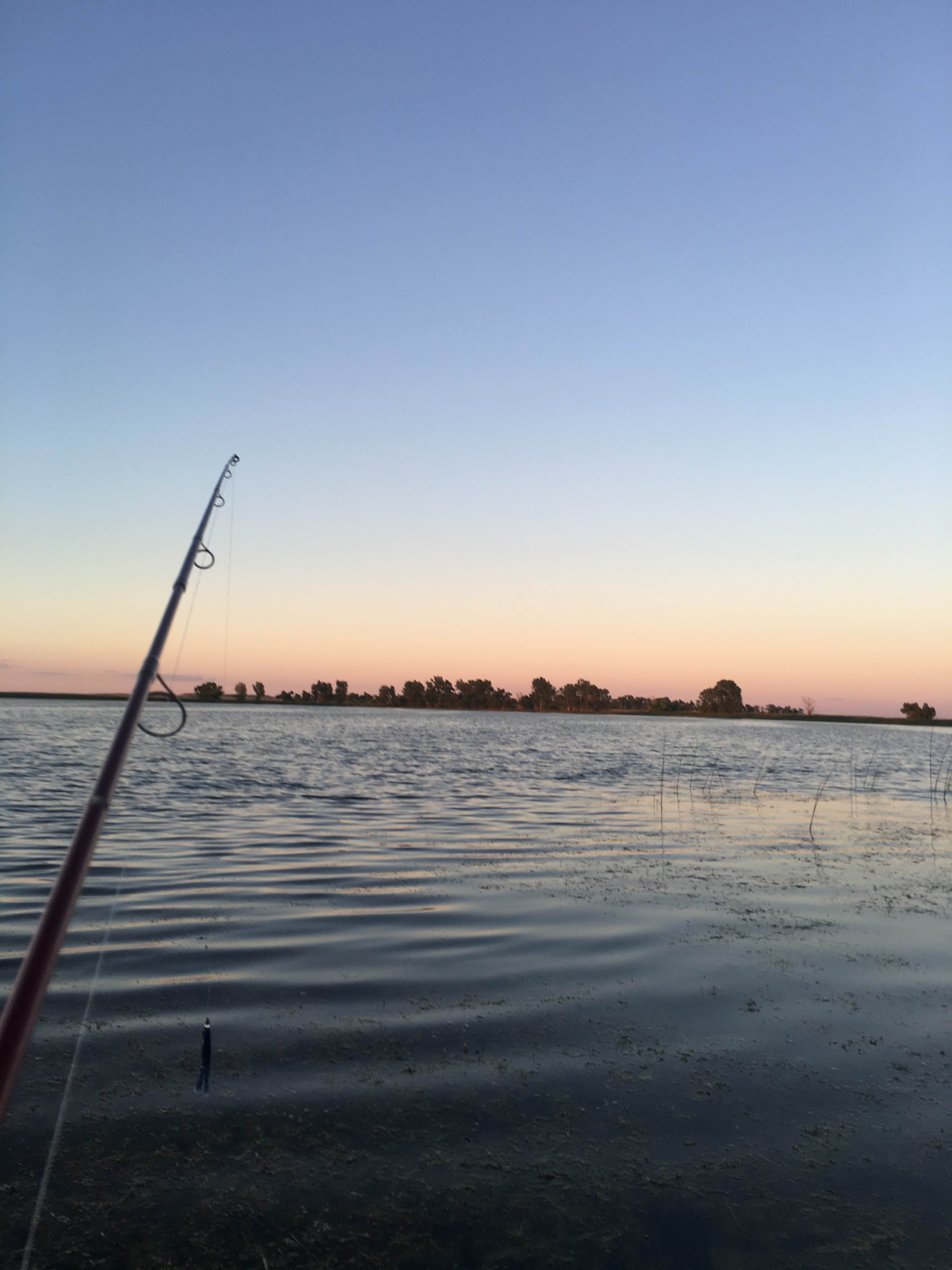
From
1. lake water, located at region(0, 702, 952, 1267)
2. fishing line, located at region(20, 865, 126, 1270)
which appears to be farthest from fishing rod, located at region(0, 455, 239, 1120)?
lake water, located at region(0, 702, 952, 1267)

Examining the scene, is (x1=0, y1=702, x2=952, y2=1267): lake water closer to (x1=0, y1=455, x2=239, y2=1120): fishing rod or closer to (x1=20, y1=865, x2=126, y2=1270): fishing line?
(x1=20, y1=865, x2=126, y2=1270): fishing line

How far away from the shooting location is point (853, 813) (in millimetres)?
24344

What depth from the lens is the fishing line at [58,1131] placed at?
436 centimetres

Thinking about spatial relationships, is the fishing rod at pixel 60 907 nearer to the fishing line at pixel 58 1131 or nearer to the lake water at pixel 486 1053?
the fishing line at pixel 58 1131

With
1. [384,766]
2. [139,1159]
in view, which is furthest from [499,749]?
[139,1159]

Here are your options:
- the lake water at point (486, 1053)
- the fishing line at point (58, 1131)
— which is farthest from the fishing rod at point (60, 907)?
the lake water at point (486, 1053)

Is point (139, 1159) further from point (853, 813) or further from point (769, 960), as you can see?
point (853, 813)

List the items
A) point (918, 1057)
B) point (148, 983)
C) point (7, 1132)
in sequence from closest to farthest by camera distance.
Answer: point (7, 1132) < point (918, 1057) < point (148, 983)

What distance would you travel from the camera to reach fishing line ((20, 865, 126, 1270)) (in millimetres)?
4359

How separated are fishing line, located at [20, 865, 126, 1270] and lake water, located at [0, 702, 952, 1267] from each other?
47mm

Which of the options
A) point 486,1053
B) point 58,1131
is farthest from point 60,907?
point 486,1053

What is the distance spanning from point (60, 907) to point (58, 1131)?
4.12 m

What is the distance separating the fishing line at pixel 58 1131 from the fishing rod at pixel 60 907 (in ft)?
7.24

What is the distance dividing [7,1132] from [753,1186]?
15.3ft
